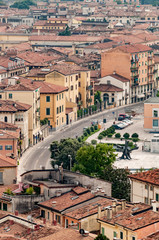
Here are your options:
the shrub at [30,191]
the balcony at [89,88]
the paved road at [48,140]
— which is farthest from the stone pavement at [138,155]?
the shrub at [30,191]

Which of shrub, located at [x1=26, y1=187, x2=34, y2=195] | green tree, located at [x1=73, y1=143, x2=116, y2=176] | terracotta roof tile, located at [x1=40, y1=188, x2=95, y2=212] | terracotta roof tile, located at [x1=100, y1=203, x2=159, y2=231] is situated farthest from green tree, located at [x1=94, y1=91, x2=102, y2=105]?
terracotta roof tile, located at [x1=100, y1=203, x2=159, y2=231]

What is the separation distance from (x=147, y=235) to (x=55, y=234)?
5.92 meters

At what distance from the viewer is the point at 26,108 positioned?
125188 mm

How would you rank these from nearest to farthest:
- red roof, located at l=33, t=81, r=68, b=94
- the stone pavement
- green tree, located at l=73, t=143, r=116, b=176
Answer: green tree, located at l=73, t=143, r=116, b=176
the stone pavement
red roof, located at l=33, t=81, r=68, b=94

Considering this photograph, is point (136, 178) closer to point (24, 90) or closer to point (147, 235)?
point (147, 235)

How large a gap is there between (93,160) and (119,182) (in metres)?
12.0

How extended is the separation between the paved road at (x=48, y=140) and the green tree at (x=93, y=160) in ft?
31.1

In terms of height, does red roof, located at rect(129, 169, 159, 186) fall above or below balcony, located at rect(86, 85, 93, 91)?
above

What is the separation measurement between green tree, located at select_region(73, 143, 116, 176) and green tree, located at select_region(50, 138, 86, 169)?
6.85m

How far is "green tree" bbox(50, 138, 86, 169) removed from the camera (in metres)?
110

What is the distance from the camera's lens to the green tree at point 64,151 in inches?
4321

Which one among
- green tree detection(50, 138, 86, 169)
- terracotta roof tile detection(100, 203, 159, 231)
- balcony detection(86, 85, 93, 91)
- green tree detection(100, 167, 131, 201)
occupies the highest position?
terracotta roof tile detection(100, 203, 159, 231)

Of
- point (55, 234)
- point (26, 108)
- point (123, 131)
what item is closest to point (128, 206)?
point (55, 234)

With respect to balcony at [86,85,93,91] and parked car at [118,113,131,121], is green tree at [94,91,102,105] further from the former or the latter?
parked car at [118,113,131,121]
